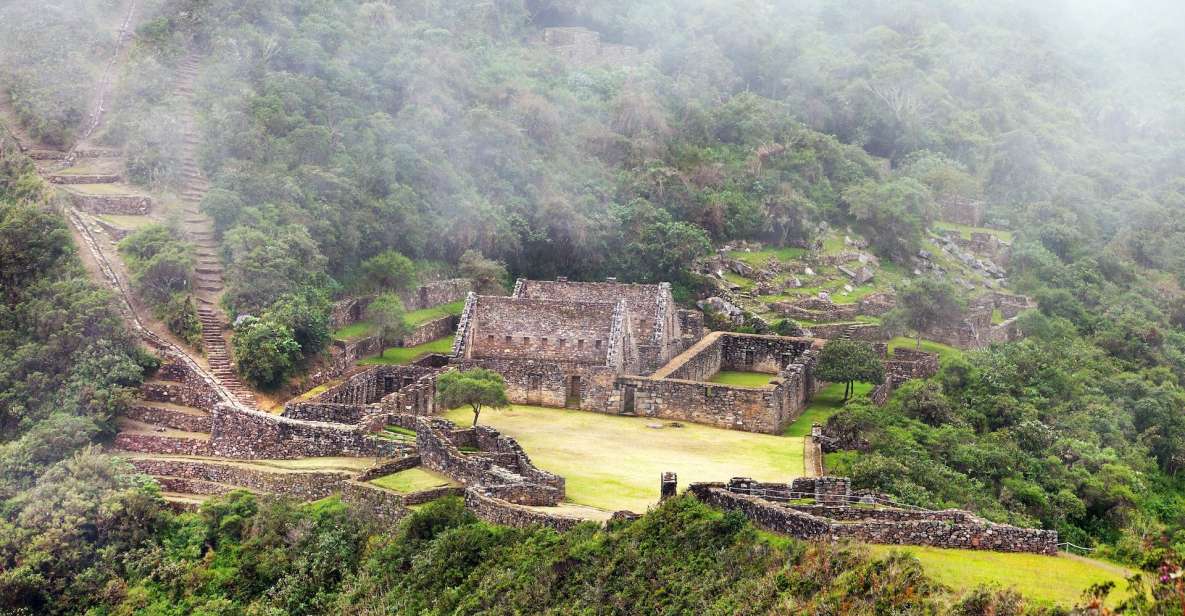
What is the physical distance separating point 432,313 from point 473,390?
44.5 ft

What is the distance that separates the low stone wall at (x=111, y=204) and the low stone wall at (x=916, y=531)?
3149 cm

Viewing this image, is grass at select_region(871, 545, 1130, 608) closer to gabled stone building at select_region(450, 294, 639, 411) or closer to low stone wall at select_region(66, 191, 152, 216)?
gabled stone building at select_region(450, 294, 639, 411)

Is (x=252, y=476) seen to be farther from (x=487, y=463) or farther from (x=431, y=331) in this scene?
(x=431, y=331)

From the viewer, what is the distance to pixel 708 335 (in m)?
54.1

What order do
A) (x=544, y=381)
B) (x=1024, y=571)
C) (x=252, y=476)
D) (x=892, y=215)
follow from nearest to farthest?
(x=1024, y=571) < (x=252, y=476) < (x=544, y=381) < (x=892, y=215)

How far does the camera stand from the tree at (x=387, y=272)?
169 ft

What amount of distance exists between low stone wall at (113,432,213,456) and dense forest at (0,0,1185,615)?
708mm

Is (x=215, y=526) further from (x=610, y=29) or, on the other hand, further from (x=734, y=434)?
(x=610, y=29)

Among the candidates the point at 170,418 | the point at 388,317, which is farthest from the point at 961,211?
the point at 170,418

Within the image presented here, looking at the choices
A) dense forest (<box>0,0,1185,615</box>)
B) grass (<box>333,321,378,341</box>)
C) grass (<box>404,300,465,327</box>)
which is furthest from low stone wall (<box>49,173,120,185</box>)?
grass (<box>404,300,465,327</box>)

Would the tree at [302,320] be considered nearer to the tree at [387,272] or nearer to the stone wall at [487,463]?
the tree at [387,272]

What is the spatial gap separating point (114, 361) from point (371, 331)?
1071 centimetres

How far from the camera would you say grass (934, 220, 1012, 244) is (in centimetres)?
7244

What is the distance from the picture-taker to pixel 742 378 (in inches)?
1996
